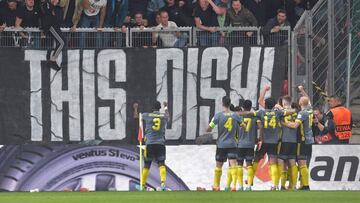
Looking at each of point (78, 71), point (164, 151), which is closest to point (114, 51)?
point (78, 71)

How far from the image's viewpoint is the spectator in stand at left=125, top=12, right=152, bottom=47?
97.8 ft

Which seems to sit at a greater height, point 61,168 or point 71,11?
point 71,11

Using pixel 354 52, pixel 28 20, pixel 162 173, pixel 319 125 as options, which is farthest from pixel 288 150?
pixel 28 20

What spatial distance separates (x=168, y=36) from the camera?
29844 mm

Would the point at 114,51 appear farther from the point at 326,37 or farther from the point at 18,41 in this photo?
the point at 326,37

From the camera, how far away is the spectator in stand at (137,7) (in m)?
30.3

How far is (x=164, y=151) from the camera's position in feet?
90.2

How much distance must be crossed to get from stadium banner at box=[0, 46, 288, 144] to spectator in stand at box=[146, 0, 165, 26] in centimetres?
92

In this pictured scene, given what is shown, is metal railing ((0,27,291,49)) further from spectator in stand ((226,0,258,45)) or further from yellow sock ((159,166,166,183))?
yellow sock ((159,166,166,183))

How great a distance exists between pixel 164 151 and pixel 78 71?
3694 millimetres

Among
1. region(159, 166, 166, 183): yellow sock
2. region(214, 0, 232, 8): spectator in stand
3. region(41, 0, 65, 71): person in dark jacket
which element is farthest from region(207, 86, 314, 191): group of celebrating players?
region(41, 0, 65, 71): person in dark jacket

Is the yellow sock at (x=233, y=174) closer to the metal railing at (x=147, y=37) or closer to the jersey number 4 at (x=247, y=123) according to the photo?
the jersey number 4 at (x=247, y=123)

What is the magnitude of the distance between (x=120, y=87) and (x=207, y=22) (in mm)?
2724

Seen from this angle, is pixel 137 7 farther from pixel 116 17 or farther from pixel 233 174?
pixel 233 174
